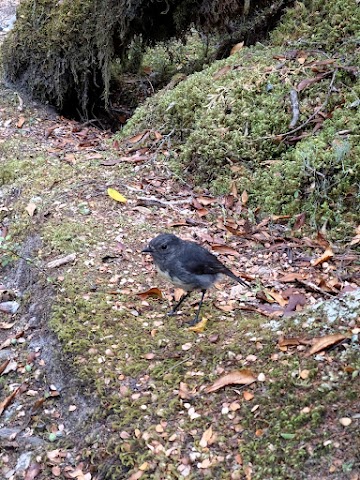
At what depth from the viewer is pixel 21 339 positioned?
14.4 ft

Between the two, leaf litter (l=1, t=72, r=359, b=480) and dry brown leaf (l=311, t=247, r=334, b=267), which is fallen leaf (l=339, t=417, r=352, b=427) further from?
dry brown leaf (l=311, t=247, r=334, b=267)

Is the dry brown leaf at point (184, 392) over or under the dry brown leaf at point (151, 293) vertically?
over

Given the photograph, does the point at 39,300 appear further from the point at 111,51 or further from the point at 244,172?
the point at 111,51

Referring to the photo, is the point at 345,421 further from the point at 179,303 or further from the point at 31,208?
the point at 31,208

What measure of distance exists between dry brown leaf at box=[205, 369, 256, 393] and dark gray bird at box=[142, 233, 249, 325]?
29.9 inches

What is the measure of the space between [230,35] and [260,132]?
2195mm

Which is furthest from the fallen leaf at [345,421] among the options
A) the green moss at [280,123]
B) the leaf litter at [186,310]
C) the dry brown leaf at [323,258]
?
the green moss at [280,123]

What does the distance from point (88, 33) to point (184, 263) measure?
472 cm

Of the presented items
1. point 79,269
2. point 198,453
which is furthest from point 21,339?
point 198,453

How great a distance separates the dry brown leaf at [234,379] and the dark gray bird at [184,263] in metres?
0.76

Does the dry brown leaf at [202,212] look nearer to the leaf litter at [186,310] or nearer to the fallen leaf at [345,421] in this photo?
the leaf litter at [186,310]

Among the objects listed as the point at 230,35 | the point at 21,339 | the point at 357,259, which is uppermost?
the point at 230,35

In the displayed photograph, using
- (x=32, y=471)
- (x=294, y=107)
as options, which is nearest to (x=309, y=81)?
(x=294, y=107)

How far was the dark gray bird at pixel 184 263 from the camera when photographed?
13.0 ft
